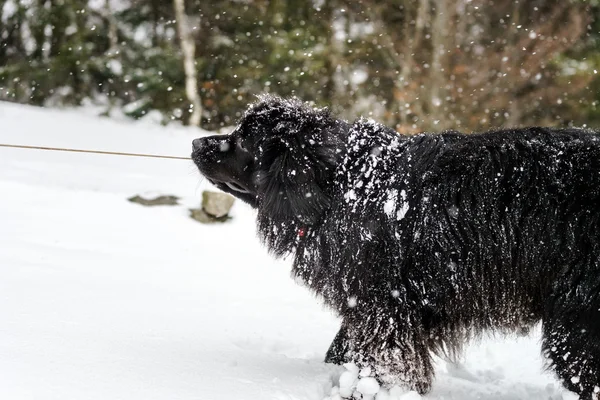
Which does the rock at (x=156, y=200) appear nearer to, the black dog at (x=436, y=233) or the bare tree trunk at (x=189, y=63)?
the black dog at (x=436, y=233)

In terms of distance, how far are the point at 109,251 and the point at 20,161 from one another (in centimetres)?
476

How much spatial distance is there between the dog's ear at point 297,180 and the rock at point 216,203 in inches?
190

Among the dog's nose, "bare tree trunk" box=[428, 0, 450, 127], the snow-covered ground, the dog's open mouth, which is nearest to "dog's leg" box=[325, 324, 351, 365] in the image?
the snow-covered ground

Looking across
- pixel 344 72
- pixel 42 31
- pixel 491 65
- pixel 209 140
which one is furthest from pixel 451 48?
pixel 209 140

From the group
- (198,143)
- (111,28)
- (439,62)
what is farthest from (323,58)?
(198,143)

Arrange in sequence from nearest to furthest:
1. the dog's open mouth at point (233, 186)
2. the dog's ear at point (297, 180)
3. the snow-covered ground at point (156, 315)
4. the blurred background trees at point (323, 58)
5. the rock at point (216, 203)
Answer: the snow-covered ground at point (156, 315) < the dog's ear at point (297, 180) < the dog's open mouth at point (233, 186) < the rock at point (216, 203) < the blurred background trees at point (323, 58)

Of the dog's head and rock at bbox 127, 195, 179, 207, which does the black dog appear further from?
rock at bbox 127, 195, 179, 207

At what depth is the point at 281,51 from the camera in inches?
584

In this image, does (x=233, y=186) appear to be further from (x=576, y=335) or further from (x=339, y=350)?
(x=576, y=335)

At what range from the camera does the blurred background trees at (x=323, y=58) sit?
47.5 ft

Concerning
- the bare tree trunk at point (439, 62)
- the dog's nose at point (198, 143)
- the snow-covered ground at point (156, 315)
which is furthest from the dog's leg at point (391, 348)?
the bare tree trunk at point (439, 62)

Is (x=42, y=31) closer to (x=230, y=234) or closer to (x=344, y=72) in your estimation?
(x=344, y=72)

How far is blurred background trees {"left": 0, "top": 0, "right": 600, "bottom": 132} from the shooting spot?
14484 millimetres

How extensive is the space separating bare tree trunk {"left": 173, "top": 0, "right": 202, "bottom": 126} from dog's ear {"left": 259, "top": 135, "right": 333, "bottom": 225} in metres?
12.7
